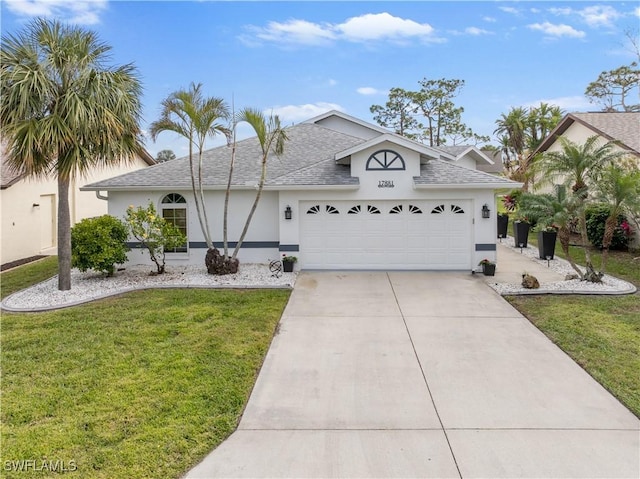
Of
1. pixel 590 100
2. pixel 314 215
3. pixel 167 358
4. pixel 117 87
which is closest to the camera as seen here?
pixel 167 358

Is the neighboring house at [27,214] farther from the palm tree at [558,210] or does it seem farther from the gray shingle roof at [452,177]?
the palm tree at [558,210]

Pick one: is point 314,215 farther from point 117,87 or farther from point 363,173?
point 117,87

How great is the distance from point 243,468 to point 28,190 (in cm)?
1605

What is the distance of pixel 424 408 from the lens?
Answer: 4910mm

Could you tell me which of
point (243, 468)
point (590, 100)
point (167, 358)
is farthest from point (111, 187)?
point (590, 100)

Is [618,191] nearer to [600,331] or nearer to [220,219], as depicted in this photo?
[600,331]

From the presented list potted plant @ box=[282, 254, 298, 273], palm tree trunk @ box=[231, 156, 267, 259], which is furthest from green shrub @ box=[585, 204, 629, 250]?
palm tree trunk @ box=[231, 156, 267, 259]

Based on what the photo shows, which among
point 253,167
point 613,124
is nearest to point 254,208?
point 253,167

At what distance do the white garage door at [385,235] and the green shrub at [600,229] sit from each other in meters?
6.95

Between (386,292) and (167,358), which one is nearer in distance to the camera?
(167,358)

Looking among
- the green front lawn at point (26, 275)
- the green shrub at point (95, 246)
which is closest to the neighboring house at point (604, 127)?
the green shrub at point (95, 246)

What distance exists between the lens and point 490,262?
11.8 m

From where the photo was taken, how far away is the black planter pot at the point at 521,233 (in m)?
15.9

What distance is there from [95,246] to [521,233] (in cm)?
1438
